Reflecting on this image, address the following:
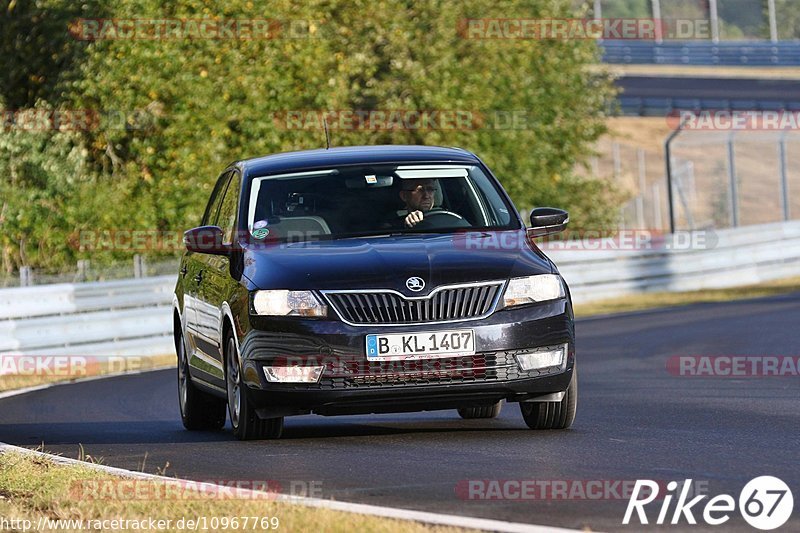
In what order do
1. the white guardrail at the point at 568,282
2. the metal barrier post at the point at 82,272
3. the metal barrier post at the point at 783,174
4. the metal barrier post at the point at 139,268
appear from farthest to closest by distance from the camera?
1. the metal barrier post at the point at 783,174
2. the metal barrier post at the point at 139,268
3. the metal barrier post at the point at 82,272
4. the white guardrail at the point at 568,282

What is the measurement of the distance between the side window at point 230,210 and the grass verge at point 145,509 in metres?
2.70

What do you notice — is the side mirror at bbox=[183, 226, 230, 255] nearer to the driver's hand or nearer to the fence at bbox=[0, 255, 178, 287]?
the driver's hand

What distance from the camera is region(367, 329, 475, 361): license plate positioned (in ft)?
31.4

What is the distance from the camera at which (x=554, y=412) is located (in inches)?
409

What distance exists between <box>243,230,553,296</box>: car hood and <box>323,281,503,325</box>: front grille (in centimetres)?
4

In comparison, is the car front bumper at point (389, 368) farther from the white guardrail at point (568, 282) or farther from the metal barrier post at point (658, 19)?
the metal barrier post at point (658, 19)

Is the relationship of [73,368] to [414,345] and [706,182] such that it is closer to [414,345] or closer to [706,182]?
[414,345]

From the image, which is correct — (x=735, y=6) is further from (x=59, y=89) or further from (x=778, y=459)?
(x=778, y=459)

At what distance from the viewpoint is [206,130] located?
29.4 meters

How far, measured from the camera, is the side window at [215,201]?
12.5m

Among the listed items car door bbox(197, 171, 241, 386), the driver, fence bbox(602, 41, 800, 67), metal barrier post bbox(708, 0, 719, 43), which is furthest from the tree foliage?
fence bbox(602, 41, 800, 67)

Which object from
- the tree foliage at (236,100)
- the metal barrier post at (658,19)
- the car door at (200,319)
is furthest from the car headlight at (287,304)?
the metal barrier post at (658,19)

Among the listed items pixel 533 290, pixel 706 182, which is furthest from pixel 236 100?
pixel 706 182

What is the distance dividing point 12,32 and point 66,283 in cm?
959
